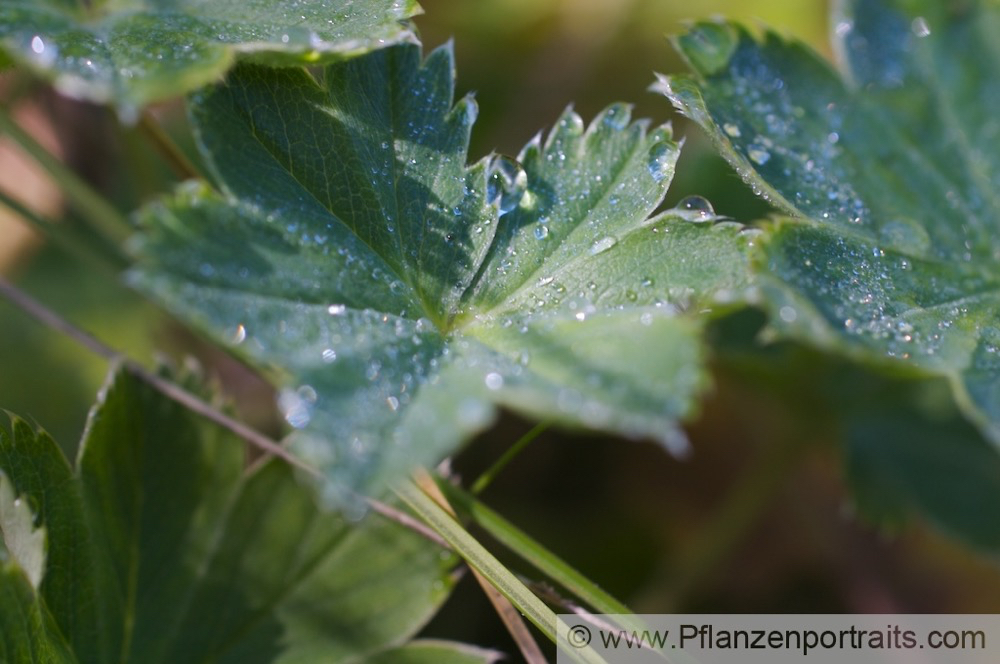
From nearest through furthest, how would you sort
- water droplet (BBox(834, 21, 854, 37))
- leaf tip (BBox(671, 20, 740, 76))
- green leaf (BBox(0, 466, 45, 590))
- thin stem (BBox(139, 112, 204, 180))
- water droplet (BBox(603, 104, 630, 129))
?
1. green leaf (BBox(0, 466, 45, 590))
2. water droplet (BBox(603, 104, 630, 129))
3. leaf tip (BBox(671, 20, 740, 76))
4. thin stem (BBox(139, 112, 204, 180))
5. water droplet (BBox(834, 21, 854, 37))

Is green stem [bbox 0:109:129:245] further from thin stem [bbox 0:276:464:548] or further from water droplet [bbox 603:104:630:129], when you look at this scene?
water droplet [bbox 603:104:630:129]

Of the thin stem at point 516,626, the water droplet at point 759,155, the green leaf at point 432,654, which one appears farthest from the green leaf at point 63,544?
the water droplet at point 759,155

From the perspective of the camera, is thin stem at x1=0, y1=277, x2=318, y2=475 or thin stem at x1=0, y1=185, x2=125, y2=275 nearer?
thin stem at x1=0, y1=277, x2=318, y2=475

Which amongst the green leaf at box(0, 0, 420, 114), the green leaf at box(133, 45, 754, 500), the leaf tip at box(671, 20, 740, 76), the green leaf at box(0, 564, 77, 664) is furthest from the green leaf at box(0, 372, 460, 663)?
the leaf tip at box(671, 20, 740, 76)

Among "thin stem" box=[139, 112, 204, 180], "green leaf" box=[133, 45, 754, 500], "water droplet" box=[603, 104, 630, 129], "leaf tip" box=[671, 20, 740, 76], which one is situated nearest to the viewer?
"green leaf" box=[133, 45, 754, 500]

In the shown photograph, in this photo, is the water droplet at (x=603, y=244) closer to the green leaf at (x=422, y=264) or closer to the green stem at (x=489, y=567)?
the green leaf at (x=422, y=264)

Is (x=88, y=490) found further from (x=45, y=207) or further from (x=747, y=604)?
(x=45, y=207)

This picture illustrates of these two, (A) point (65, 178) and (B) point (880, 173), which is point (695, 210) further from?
(A) point (65, 178)
